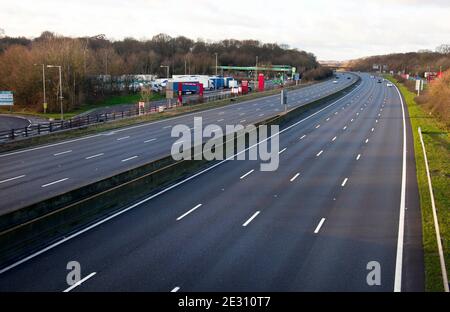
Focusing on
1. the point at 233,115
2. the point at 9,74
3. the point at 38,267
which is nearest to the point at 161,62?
the point at 9,74

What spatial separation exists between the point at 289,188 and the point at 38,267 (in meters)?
16.3

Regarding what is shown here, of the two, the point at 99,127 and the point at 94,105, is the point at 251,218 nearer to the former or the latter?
the point at 99,127

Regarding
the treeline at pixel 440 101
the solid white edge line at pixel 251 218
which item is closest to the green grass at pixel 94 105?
the treeline at pixel 440 101

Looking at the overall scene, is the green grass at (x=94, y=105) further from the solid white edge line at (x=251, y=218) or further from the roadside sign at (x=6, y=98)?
the solid white edge line at (x=251, y=218)

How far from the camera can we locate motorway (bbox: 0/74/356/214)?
1093 inches

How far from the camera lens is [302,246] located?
65.7 feet

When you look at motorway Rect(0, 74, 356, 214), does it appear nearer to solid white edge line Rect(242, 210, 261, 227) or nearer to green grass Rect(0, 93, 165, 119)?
solid white edge line Rect(242, 210, 261, 227)

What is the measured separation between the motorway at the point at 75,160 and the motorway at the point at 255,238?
4.47 m

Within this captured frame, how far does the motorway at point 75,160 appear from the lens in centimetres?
2777

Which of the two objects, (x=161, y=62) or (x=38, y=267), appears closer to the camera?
(x=38, y=267)

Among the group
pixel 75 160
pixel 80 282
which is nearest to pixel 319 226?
pixel 80 282

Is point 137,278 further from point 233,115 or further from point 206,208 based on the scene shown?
point 233,115

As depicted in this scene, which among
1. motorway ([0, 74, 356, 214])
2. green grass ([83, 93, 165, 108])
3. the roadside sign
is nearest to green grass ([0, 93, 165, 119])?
green grass ([83, 93, 165, 108])
